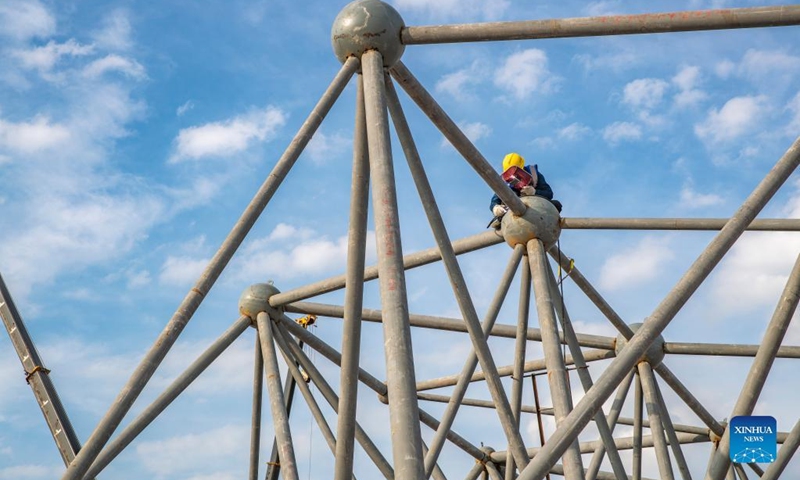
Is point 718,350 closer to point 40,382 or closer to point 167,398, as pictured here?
point 167,398

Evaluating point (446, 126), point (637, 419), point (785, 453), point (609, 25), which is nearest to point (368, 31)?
point (446, 126)

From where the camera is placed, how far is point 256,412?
22.3m

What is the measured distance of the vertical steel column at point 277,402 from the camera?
19125 millimetres

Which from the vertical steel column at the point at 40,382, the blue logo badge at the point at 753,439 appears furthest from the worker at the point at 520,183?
the vertical steel column at the point at 40,382

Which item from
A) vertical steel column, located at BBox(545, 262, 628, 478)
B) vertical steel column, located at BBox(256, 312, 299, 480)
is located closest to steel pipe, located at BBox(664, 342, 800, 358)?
vertical steel column, located at BBox(545, 262, 628, 478)

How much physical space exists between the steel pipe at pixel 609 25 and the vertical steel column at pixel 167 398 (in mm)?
7874

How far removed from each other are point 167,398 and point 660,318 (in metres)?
9.27

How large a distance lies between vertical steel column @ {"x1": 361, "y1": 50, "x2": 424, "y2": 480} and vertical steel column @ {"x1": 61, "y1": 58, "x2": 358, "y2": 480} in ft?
4.40

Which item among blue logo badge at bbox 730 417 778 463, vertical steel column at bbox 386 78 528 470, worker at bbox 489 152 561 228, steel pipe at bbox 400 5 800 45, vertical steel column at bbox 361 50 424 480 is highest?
worker at bbox 489 152 561 228

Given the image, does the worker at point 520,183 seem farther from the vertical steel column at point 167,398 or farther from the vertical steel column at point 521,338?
the vertical steel column at point 167,398

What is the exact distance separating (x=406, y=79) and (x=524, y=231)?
4484 mm

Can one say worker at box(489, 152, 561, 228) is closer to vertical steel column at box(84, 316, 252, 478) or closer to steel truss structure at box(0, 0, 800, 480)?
steel truss structure at box(0, 0, 800, 480)

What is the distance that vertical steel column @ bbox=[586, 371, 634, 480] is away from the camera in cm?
2169

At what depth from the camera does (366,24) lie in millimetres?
14555
